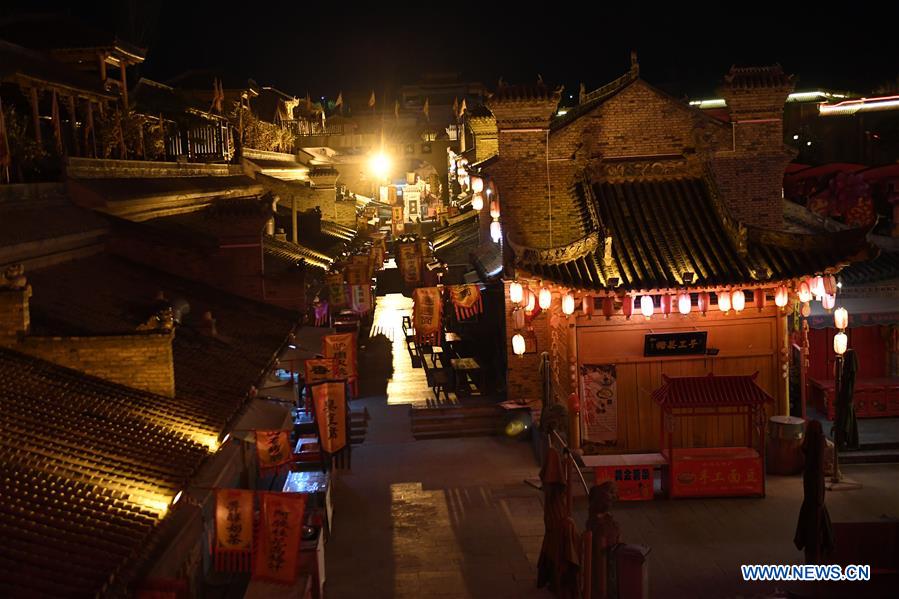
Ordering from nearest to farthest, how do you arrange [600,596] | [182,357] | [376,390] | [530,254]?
[600,596] < [182,357] < [530,254] < [376,390]

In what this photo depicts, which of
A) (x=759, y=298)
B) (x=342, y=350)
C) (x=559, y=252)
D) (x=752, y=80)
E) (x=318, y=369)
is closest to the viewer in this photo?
(x=559, y=252)

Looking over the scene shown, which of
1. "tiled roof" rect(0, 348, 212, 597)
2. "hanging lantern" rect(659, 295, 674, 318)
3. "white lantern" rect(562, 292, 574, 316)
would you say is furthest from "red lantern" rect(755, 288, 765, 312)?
"tiled roof" rect(0, 348, 212, 597)

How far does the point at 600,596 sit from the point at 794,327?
11819mm

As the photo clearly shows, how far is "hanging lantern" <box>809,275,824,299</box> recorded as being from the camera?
57.1ft

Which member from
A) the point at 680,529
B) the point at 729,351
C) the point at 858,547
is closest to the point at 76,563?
the point at 858,547

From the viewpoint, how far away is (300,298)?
57.0ft

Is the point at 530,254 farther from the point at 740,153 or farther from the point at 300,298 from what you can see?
the point at 740,153

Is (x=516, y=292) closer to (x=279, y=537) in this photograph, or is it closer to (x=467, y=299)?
(x=467, y=299)

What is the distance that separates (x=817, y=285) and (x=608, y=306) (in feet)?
13.5

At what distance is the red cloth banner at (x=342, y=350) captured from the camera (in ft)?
74.1

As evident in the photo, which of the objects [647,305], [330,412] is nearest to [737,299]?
[647,305]

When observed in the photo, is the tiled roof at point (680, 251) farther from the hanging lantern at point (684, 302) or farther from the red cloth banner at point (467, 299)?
the red cloth banner at point (467, 299)

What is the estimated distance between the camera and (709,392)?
1652 centimetres

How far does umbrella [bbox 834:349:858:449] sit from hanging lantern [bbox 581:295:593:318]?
5.04m
